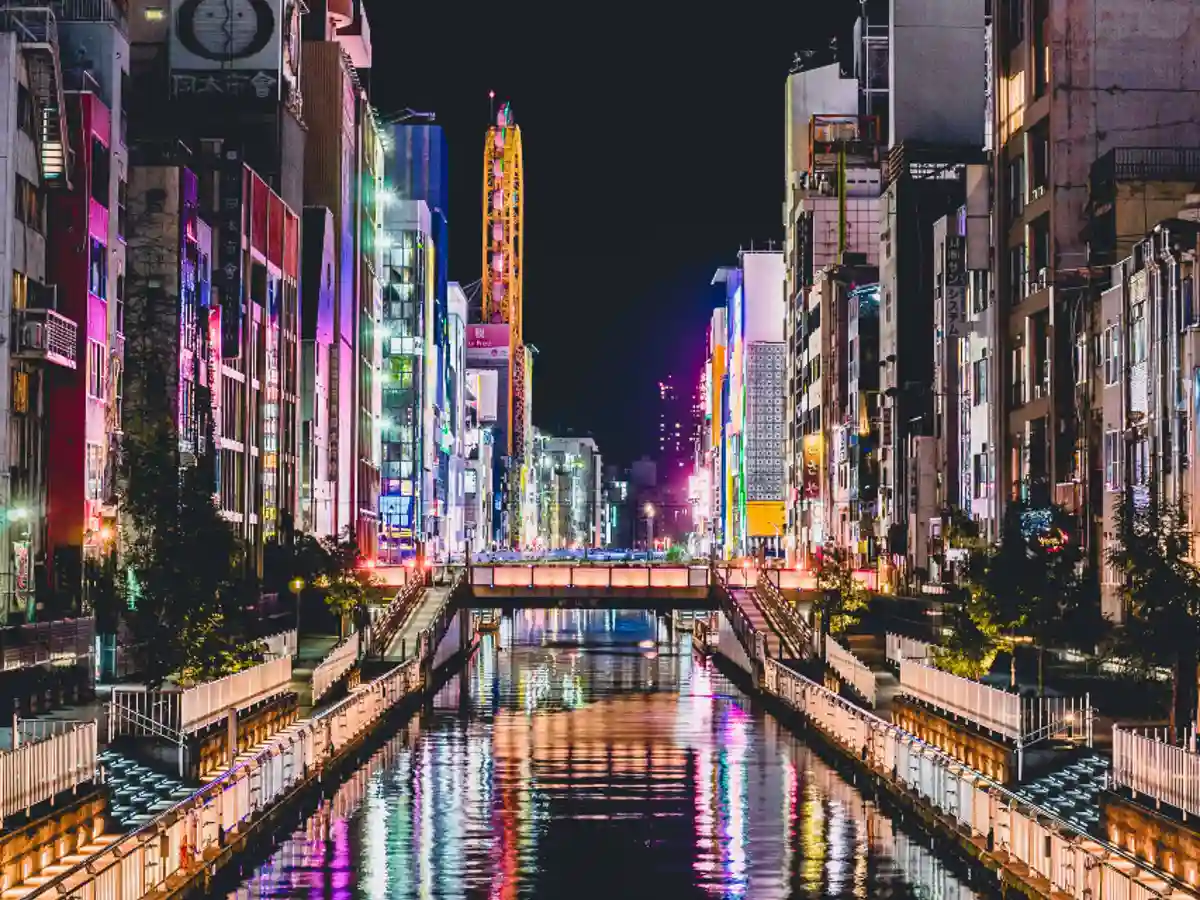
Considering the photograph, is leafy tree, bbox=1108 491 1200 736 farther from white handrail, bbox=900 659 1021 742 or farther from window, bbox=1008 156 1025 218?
window, bbox=1008 156 1025 218

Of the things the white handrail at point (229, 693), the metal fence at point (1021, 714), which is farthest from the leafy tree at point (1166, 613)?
the white handrail at point (229, 693)

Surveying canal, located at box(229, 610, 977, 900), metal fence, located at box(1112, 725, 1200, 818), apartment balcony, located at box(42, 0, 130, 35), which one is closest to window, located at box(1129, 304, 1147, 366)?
canal, located at box(229, 610, 977, 900)

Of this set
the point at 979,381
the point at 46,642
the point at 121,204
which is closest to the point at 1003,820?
the point at 46,642

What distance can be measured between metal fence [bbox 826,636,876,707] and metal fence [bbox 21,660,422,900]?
17.2m

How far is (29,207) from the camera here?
244 feet

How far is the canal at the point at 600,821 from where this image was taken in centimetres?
3834

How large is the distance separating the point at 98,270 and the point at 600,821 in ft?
130

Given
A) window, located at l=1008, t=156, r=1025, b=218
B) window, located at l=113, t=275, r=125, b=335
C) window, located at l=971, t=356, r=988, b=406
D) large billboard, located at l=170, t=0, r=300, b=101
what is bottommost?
window, located at l=971, t=356, r=988, b=406

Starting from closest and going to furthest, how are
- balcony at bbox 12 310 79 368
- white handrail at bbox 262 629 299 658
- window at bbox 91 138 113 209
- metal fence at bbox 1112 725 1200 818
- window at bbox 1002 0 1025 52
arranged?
metal fence at bbox 1112 725 1200 818
balcony at bbox 12 310 79 368
white handrail at bbox 262 629 299 658
window at bbox 91 138 113 209
window at bbox 1002 0 1025 52

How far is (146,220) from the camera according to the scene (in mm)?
96062

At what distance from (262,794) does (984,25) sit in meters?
108

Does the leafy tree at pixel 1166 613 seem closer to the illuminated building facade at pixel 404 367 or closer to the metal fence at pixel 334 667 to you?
the metal fence at pixel 334 667

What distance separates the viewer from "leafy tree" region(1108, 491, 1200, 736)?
143 ft

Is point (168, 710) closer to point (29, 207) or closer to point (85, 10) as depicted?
point (29, 207)
